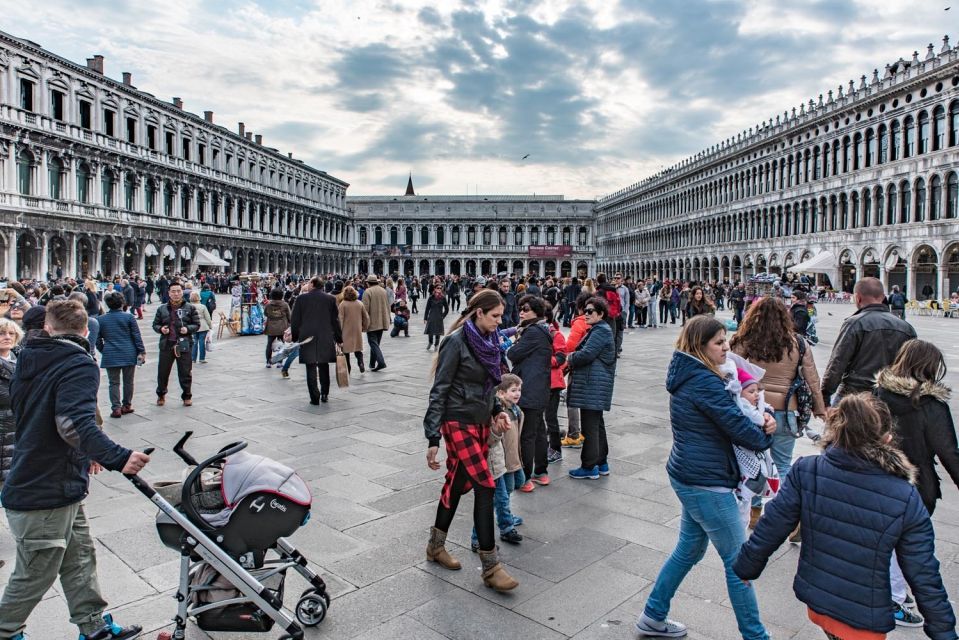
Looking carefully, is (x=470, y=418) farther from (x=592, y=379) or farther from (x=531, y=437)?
(x=592, y=379)

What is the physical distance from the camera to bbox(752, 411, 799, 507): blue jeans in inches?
176

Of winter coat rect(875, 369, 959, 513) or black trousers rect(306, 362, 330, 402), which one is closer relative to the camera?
winter coat rect(875, 369, 959, 513)

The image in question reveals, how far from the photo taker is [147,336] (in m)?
17.1

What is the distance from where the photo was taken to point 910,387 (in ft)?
11.0

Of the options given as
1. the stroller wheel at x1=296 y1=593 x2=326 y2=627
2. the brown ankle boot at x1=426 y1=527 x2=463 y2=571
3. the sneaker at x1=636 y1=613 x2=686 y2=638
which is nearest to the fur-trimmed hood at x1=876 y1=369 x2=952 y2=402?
the sneaker at x1=636 y1=613 x2=686 y2=638

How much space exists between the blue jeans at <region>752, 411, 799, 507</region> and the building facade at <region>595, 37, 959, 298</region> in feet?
116

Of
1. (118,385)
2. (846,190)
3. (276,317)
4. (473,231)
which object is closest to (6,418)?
(118,385)

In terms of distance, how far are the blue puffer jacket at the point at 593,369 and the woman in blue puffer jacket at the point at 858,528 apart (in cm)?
302

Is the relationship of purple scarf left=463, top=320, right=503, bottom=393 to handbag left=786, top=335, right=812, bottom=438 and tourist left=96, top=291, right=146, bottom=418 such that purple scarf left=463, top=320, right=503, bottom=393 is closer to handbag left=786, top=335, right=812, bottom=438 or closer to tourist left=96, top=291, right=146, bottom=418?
handbag left=786, top=335, right=812, bottom=438

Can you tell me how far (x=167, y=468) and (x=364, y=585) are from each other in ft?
9.93

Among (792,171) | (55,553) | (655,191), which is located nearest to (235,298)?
(55,553)

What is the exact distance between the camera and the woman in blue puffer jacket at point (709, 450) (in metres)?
2.96

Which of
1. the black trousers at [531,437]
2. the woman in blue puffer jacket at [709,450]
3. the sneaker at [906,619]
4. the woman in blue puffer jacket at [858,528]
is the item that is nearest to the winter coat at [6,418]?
the black trousers at [531,437]

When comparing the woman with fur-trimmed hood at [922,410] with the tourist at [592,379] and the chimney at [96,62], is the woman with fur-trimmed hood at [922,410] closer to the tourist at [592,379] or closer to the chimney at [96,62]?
the tourist at [592,379]
